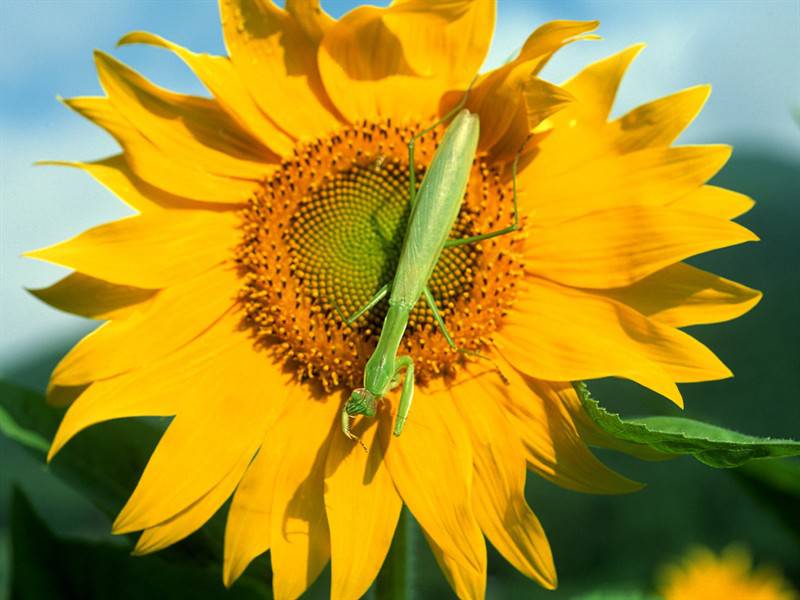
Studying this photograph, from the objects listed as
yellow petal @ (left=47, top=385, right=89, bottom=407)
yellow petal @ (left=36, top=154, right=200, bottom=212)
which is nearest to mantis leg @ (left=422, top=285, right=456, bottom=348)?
yellow petal @ (left=36, top=154, right=200, bottom=212)

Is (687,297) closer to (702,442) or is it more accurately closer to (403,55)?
(702,442)

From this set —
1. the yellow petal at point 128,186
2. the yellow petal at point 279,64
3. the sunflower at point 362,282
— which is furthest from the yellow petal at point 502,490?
the yellow petal at point 128,186

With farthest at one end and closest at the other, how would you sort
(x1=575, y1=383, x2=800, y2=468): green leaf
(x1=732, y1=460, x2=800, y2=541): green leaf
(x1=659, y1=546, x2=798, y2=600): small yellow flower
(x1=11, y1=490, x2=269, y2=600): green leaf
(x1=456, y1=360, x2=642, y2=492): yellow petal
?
(x1=659, y1=546, x2=798, y2=600): small yellow flower < (x1=732, y1=460, x2=800, y2=541): green leaf < (x1=11, y1=490, x2=269, y2=600): green leaf < (x1=456, y1=360, x2=642, y2=492): yellow petal < (x1=575, y1=383, x2=800, y2=468): green leaf

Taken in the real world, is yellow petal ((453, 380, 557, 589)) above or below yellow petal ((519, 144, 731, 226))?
below

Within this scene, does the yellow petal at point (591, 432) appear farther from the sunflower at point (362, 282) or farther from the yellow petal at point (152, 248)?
the yellow petal at point (152, 248)

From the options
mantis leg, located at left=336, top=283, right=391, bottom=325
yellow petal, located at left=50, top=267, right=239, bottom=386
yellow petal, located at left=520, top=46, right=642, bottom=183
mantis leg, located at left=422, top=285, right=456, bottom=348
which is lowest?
mantis leg, located at left=422, top=285, right=456, bottom=348

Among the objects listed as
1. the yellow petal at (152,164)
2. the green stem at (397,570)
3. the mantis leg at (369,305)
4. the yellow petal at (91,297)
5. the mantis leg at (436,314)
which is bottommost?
the green stem at (397,570)

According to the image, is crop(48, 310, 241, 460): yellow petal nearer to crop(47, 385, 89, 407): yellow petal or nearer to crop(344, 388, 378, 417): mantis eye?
crop(47, 385, 89, 407): yellow petal

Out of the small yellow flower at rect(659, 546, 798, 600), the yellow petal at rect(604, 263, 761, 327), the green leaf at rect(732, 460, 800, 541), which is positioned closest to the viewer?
the yellow petal at rect(604, 263, 761, 327)
